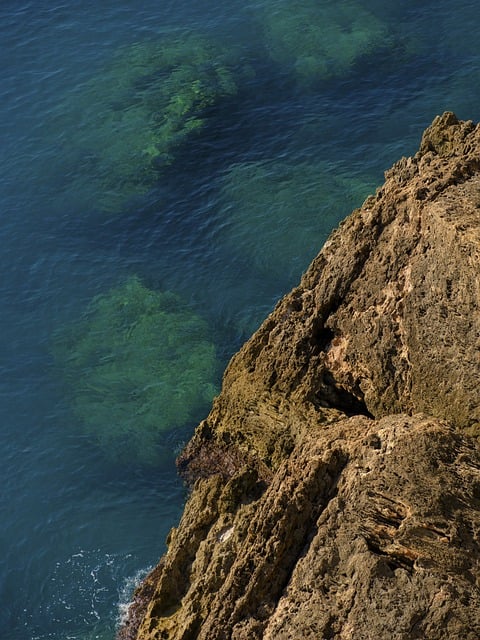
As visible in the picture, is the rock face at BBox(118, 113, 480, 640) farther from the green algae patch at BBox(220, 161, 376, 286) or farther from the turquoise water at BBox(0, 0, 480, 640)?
the green algae patch at BBox(220, 161, 376, 286)

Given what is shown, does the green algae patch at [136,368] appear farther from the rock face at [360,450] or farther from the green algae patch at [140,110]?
the green algae patch at [140,110]

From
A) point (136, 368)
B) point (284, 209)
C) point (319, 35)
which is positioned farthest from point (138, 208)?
point (319, 35)

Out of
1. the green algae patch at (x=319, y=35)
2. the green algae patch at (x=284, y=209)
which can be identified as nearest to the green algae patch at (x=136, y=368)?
the green algae patch at (x=284, y=209)

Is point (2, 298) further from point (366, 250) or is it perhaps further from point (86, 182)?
point (366, 250)

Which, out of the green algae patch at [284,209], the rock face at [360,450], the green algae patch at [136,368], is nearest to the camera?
the rock face at [360,450]

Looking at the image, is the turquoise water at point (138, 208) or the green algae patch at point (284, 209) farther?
the green algae patch at point (284, 209)

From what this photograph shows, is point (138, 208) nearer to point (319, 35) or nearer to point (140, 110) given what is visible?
point (140, 110)
